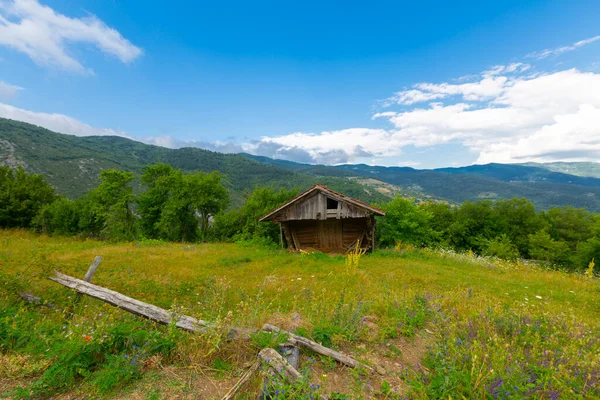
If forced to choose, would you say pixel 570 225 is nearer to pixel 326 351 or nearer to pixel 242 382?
pixel 326 351

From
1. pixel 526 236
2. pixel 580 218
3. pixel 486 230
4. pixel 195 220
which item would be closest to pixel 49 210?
pixel 195 220

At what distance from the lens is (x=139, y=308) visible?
14.9 feet

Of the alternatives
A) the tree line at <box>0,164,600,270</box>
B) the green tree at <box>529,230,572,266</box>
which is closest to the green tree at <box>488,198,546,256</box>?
the tree line at <box>0,164,600,270</box>

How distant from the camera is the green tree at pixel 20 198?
25.5m

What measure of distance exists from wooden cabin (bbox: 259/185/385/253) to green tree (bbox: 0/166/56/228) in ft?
95.5

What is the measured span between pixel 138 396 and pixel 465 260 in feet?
54.5

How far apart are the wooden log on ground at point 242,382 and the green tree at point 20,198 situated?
36.2 meters

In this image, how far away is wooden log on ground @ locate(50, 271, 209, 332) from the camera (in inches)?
158

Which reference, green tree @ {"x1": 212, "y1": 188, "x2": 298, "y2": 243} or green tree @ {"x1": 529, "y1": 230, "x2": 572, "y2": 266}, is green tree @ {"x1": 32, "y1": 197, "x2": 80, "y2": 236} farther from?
green tree @ {"x1": 529, "y1": 230, "x2": 572, "y2": 266}

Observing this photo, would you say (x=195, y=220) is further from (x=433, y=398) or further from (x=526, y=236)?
(x=526, y=236)

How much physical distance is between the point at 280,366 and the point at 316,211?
12.8m

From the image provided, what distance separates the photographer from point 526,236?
3200 centimetres

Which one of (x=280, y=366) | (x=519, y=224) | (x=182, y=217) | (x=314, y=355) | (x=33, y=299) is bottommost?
(x=519, y=224)

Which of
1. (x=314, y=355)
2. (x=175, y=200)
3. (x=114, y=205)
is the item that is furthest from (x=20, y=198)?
(x=314, y=355)
